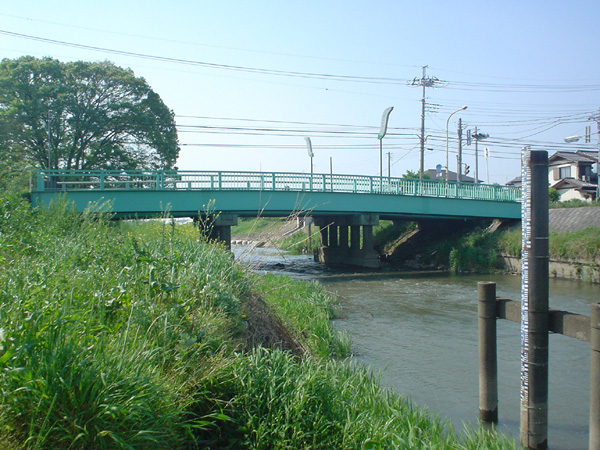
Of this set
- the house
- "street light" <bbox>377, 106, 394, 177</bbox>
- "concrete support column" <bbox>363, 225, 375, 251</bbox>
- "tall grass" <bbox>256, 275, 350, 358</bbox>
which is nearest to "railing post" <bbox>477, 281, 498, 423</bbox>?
"tall grass" <bbox>256, 275, 350, 358</bbox>

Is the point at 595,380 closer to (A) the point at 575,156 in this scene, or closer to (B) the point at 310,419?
(B) the point at 310,419

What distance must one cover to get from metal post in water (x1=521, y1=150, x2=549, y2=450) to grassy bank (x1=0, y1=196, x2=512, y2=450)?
0.50m

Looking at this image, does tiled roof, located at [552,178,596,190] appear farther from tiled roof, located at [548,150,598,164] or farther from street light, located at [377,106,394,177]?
street light, located at [377,106,394,177]

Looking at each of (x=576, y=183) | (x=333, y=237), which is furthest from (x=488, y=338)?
(x=576, y=183)

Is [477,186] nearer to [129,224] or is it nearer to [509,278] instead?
[509,278]

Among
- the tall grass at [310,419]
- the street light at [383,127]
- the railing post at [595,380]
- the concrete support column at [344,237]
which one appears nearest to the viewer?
the tall grass at [310,419]

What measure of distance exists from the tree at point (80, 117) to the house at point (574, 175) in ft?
116

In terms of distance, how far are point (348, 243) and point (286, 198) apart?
1140 cm

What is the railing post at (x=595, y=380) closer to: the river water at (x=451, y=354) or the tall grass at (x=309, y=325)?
the river water at (x=451, y=354)

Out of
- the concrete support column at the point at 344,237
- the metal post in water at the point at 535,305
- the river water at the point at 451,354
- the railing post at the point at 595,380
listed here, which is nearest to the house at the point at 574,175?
the concrete support column at the point at 344,237

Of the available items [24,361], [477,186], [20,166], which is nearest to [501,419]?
[24,361]

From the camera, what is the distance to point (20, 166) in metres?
30.3

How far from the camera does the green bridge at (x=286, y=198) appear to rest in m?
20.2

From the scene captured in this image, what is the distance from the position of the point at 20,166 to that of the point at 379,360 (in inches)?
1115
